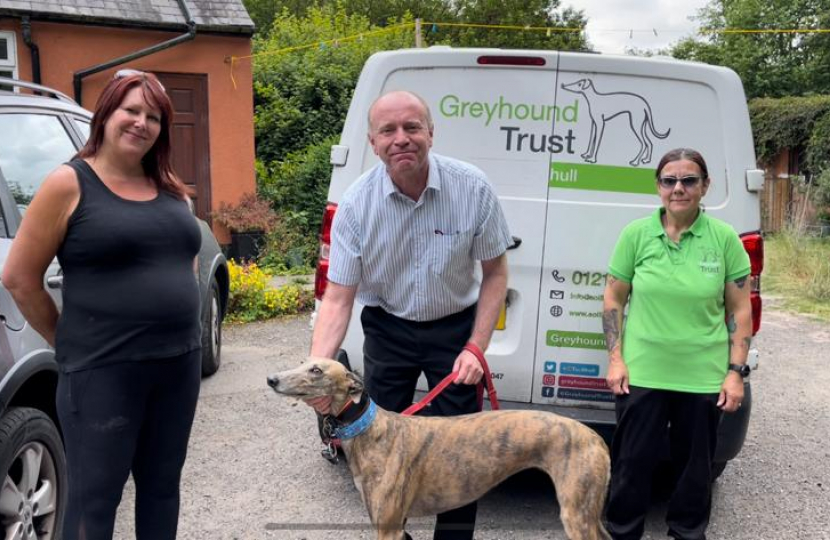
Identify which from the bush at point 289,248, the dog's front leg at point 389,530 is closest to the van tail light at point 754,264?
the dog's front leg at point 389,530

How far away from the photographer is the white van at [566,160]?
382cm

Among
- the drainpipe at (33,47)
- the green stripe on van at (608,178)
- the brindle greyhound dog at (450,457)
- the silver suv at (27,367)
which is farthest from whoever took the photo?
the drainpipe at (33,47)

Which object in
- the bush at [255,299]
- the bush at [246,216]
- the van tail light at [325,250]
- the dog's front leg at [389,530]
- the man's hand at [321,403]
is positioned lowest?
the bush at [255,299]

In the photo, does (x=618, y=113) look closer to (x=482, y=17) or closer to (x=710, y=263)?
(x=710, y=263)

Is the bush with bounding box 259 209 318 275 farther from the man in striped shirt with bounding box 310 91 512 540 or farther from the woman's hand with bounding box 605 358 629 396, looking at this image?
the man in striped shirt with bounding box 310 91 512 540

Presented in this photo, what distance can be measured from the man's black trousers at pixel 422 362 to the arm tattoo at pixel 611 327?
0.75 metres

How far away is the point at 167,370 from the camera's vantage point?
2.73 metres

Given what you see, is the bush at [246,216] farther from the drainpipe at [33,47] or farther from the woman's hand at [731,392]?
the woman's hand at [731,392]

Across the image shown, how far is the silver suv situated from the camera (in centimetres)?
308

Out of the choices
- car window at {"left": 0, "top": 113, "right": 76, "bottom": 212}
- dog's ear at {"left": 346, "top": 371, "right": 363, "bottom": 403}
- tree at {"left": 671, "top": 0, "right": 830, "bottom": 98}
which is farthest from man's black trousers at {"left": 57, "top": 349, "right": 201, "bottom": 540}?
tree at {"left": 671, "top": 0, "right": 830, "bottom": 98}

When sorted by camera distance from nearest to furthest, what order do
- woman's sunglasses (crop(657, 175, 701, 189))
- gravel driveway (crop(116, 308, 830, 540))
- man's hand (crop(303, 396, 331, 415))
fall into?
man's hand (crop(303, 396, 331, 415))
woman's sunglasses (crop(657, 175, 701, 189))
gravel driveway (crop(116, 308, 830, 540))

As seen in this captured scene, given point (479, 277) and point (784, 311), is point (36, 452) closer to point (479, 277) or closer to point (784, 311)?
point (479, 277)

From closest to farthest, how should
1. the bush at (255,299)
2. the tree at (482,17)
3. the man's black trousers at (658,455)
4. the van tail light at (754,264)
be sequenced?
the man's black trousers at (658,455) < the van tail light at (754,264) < the bush at (255,299) < the tree at (482,17)

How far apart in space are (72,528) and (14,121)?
2345 millimetres
